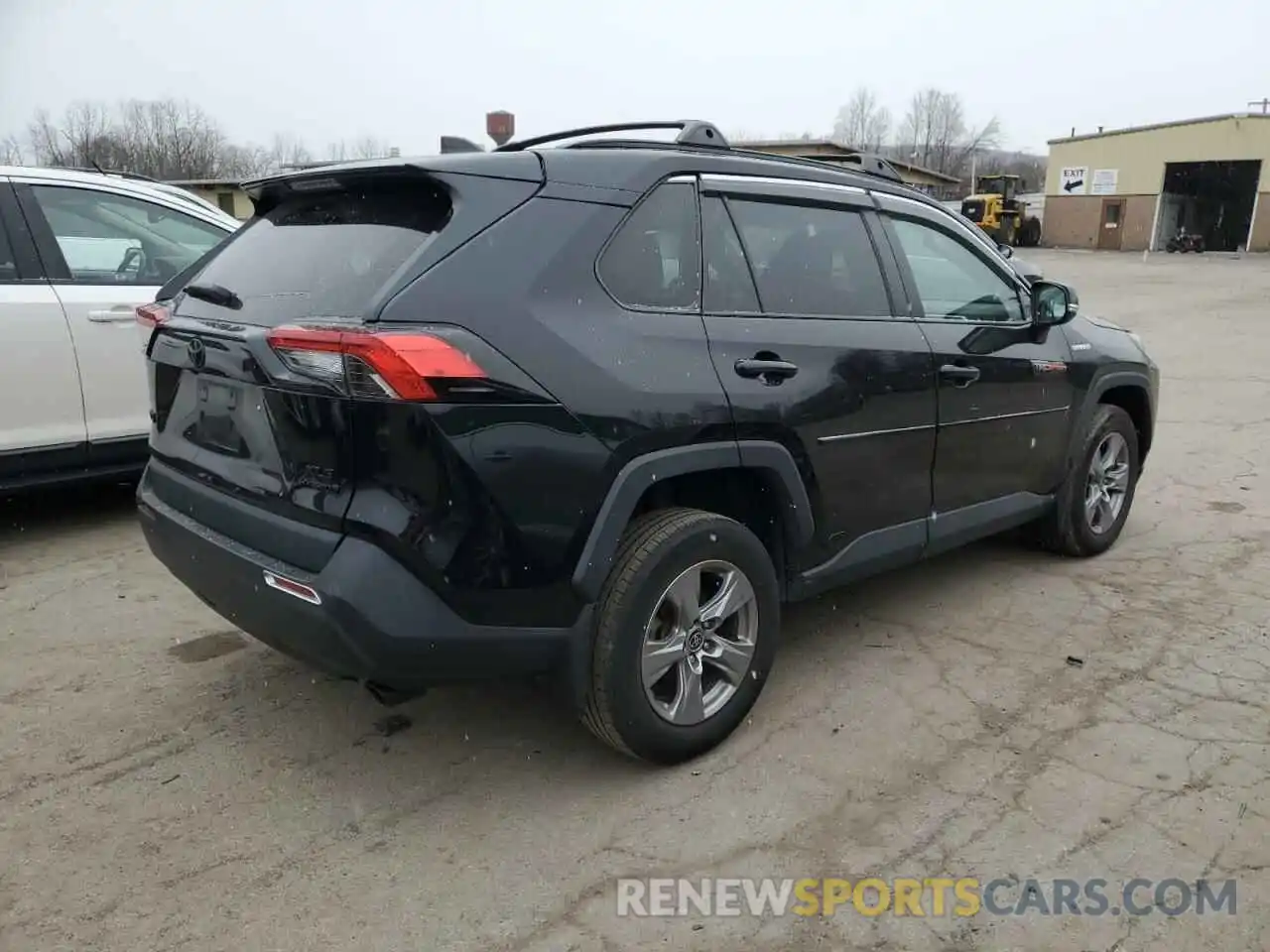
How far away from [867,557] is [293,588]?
1.99m

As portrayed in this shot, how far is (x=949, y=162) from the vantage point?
361ft

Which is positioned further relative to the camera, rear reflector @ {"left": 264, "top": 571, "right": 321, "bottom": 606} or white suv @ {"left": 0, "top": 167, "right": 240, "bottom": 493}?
white suv @ {"left": 0, "top": 167, "right": 240, "bottom": 493}

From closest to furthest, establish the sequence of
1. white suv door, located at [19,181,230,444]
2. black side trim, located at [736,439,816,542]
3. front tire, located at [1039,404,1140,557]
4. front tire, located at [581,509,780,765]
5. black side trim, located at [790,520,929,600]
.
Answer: front tire, located at [581,509,780,765] < black side trim, located at [736,439,816,542] < black side trim, located at [790,520,929,600] < front tire, located at [1039,404,1140,557] < white suv door, located at [19,181,230,444]

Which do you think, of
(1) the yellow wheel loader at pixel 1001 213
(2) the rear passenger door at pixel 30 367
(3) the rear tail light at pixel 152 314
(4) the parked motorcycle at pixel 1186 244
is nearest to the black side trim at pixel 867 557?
(3) the rear tail light at pixel 152 314

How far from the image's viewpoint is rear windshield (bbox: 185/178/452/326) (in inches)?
100

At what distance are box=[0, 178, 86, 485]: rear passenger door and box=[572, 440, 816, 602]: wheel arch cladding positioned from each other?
335 centimetres

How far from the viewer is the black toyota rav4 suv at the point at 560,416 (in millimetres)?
2363

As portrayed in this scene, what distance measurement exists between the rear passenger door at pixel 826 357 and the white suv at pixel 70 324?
2998 mm

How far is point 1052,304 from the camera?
4.11 metres

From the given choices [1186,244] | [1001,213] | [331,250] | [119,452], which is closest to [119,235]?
[119,452]

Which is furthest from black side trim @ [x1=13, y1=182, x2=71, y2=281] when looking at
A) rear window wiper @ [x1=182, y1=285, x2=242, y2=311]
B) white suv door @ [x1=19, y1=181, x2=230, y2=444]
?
rear window wiper @ [x1=182, y1=285, x2=242, y2=311]

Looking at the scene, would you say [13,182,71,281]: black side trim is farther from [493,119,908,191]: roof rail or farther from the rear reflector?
the rear reflector

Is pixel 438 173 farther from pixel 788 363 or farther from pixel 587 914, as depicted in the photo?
pixel 587 914

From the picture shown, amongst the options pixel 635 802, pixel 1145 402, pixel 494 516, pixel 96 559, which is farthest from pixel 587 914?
pixel 1145 402
